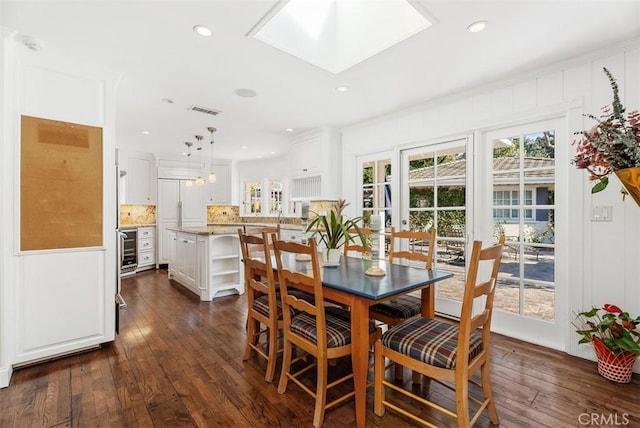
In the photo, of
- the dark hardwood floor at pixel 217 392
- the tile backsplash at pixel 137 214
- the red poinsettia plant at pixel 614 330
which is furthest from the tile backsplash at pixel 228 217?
the red poinsettia plant at pixel 614 330

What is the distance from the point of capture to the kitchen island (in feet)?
13.6

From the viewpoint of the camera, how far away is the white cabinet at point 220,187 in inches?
287

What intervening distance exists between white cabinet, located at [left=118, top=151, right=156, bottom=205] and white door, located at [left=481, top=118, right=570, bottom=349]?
644cm

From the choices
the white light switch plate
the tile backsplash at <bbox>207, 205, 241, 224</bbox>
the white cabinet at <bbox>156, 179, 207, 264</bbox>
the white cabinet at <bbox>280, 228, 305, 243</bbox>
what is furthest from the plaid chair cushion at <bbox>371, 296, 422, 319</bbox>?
the tile backsplash at <bbox>207, 205, 241, 224</bbox>

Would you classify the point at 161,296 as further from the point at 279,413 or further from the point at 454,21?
the point at 454,21

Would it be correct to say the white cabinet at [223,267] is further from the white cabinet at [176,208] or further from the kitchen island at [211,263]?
the white cabinet at [176,208]

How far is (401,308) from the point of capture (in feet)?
7.04

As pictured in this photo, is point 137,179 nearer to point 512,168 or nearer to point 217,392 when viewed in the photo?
point 217,392

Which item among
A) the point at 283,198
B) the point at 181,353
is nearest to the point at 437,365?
the point at 181,353

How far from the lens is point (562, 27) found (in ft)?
A: 6.92

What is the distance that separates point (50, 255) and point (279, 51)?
99.4 inches

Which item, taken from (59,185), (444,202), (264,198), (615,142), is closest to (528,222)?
(444,202)

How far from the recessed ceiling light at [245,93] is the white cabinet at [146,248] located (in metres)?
4.24
